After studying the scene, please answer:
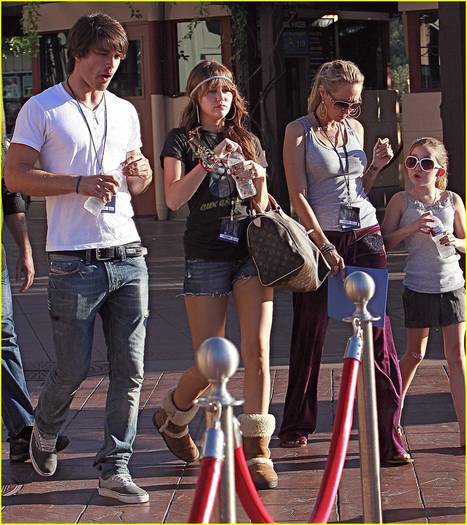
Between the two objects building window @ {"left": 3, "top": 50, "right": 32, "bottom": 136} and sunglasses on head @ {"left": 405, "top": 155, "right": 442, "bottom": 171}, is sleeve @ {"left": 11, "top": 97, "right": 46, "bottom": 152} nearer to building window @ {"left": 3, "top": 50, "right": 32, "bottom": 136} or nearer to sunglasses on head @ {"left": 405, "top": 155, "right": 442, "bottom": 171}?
sunglasses on head @ {"left": 405, "top": 155, "right": 442, "bottom": 171}

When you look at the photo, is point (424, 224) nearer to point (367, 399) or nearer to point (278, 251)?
point (278, 251)

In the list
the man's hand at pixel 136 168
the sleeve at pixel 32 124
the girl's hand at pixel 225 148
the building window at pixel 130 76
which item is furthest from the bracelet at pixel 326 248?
the building window at pixel 130 76

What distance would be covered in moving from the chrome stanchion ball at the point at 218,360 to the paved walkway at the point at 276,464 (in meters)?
2.01

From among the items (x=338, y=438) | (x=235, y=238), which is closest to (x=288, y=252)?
(x=235, y=238)

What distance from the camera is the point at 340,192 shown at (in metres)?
5.97

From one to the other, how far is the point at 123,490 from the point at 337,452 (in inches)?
69.5

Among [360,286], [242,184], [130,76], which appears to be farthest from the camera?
[130,76]

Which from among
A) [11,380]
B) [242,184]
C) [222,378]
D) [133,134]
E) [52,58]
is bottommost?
[11,380]

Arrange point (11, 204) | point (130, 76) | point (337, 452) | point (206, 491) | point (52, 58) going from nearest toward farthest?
point (206, 491), point (337, 452), point (11, 204), point (130, 76), point (52, 58)

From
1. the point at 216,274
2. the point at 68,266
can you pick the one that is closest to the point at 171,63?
the point at 216,274

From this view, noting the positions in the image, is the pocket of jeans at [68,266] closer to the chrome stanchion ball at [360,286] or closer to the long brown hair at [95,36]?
the long brown hair at [95,36]

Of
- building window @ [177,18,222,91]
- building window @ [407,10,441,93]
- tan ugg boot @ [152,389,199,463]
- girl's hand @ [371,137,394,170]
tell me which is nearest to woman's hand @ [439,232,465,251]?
girl's hand @ [371,137,394,170]

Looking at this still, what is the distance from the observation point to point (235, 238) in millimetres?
5547

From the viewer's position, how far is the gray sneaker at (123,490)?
538 centimetres
